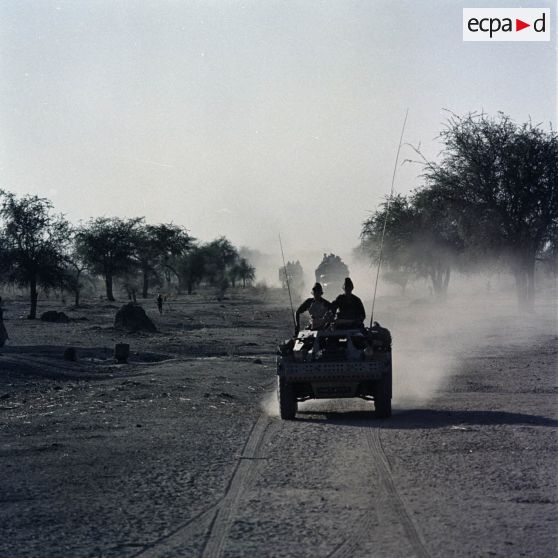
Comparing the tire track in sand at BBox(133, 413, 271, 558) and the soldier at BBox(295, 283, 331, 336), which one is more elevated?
the soldier at BBox(295, 283, 331, 336)

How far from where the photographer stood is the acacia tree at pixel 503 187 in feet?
136

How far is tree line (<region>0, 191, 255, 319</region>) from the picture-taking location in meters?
53.8

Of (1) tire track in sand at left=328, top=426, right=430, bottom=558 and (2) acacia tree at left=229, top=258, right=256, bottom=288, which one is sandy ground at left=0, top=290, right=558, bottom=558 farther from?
(2) acacia tree at left=229, top=258, right=256, bottom=288

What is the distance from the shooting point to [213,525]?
24.3 ft

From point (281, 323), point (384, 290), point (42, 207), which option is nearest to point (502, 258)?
point (281, 323)

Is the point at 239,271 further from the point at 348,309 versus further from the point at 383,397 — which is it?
the point at 383,397

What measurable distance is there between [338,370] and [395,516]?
6468 mm

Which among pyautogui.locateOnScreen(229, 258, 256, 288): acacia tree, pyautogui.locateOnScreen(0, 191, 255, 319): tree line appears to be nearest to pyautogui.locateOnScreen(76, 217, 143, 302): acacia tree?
pyautogui.locateOnScreen(0, 191, 255, 319): tree line

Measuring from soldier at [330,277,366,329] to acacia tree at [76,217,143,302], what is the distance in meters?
77.7

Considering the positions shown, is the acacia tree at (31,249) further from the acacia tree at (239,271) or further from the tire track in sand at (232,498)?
the acacia tree at (239,271)

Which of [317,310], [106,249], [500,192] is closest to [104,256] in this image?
[106,249]

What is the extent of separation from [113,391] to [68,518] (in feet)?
35.2

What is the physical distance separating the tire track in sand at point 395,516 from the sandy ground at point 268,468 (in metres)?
0.03

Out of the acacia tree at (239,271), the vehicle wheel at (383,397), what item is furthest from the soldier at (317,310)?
the acacia tree at (239,271)
